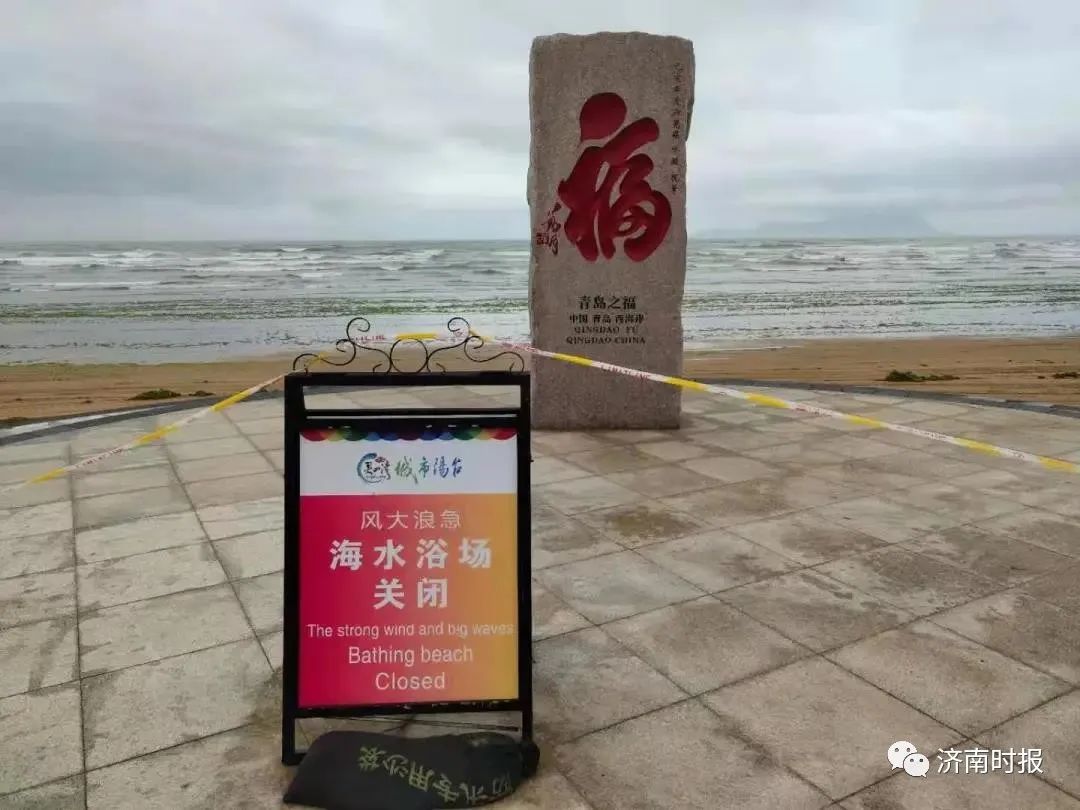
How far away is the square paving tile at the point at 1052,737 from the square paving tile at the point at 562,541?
2.35 meters

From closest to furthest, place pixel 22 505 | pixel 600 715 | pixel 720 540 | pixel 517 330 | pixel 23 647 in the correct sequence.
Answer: pixel 600 715, pixel 23 647, pixel 720 540, pixel 22 505, pixel 517 330

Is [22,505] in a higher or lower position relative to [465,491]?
lower

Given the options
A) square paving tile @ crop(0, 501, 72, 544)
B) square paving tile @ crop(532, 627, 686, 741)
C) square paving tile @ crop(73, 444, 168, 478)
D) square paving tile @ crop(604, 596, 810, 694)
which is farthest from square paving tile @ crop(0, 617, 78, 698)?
square paving tile @ crop(73, 444, 168, 478)

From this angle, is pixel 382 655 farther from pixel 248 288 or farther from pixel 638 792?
pixel 248 288

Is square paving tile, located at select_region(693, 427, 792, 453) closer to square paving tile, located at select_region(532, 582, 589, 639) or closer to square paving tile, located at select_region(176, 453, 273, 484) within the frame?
square paving tile, located at select_region(532, 582, 589, 639)

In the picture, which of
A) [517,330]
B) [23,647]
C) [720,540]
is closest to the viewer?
[23,647]

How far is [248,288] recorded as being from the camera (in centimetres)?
3838

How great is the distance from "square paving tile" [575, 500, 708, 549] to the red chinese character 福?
10.4 ft

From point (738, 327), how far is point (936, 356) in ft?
24.2

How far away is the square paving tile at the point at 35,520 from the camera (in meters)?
5.39

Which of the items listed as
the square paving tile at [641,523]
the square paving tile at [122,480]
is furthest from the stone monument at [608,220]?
the square paving tile at [122,480]

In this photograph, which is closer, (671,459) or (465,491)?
(465,491)

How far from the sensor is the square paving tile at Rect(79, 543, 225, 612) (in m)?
4.41

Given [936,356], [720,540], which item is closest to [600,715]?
[720,540]
